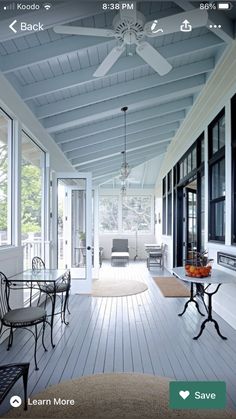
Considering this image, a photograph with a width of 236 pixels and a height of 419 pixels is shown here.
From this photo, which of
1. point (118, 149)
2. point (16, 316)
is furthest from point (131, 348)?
point (118, 149)

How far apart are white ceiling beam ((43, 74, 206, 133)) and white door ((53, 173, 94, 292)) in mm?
937

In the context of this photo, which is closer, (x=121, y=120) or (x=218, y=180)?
(x=218, y=180)

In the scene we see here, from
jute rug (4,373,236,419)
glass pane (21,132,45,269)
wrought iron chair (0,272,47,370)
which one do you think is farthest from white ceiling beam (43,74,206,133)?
jute rug (4,373,236,419)

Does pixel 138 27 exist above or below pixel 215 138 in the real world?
Result: above

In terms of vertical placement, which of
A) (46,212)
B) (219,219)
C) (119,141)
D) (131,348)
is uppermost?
(119,141)

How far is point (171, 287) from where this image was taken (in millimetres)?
5055

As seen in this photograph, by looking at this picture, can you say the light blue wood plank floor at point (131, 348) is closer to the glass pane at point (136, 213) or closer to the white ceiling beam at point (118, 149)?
the white ceiling beam at point (118, 149)

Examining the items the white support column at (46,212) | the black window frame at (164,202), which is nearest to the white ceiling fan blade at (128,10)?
the white support column at (46,212)

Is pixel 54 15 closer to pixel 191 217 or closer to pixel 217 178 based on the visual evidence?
pixel 217 178

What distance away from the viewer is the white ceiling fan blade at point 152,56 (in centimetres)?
207

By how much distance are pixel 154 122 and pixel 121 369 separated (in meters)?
4.37

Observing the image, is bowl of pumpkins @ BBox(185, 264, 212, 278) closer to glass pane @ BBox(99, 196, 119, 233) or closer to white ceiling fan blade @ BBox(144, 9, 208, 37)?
white ceiling fan blade @ BBox(144, 9, 208, 37)

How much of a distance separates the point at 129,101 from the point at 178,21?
246 centimetres

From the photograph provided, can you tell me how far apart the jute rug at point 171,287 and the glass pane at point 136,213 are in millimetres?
3941
